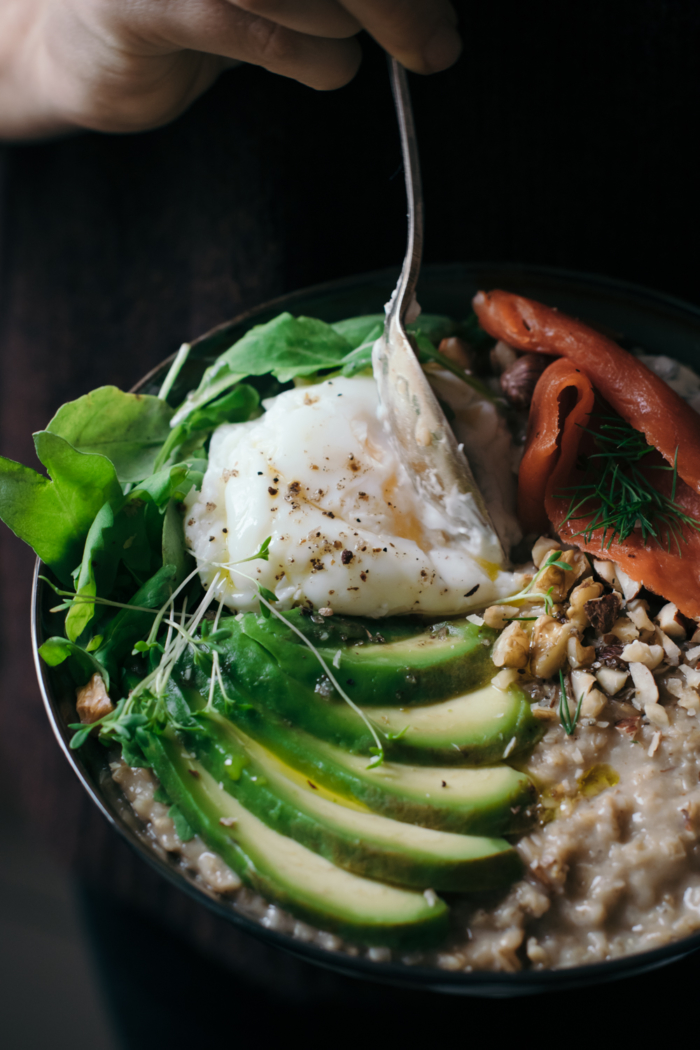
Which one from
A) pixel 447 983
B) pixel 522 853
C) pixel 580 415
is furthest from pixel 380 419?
pixel 447 983

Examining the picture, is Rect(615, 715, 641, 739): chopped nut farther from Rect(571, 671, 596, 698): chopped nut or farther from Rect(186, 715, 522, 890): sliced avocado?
Rect(186, 715, 522, 890): sliced avocado

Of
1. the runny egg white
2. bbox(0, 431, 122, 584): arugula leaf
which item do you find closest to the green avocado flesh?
the runny egg white

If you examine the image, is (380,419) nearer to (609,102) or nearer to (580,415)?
(580,415)

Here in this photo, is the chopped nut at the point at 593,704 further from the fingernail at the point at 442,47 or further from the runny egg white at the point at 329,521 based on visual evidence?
the fingernail at the point at 442,47

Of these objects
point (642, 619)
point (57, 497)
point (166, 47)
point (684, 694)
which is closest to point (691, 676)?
point (684, 694)

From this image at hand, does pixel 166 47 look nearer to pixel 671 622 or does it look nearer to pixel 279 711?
pixel 279 711

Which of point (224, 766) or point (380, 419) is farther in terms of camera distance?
point (380, 419)

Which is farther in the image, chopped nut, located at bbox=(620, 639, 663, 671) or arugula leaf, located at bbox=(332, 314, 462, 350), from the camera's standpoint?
arugula leaf, located at bbox=(332, 314, 462, 350)
